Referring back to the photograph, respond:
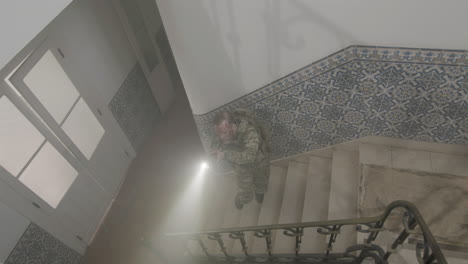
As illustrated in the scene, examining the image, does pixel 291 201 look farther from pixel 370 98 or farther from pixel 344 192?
pixel 370 98

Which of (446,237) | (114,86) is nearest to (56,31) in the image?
(114,86)

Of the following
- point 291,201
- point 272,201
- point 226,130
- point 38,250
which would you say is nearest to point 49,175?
point 38,250

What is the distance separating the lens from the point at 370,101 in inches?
99.7

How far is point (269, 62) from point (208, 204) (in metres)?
1.88

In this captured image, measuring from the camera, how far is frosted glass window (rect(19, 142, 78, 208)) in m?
2.85

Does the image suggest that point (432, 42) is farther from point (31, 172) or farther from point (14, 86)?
point (31, 172)

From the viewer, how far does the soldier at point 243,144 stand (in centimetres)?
264

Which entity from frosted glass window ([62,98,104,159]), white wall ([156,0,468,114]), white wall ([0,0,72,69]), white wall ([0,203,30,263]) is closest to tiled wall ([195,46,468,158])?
white wall ([156,0,468,114])

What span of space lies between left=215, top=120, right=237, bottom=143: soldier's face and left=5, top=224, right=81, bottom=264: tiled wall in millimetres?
1923

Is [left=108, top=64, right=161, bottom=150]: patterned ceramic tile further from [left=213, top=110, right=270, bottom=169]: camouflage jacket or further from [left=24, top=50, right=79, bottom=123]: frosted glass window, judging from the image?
[left=213, top=110, right=270, bottom=169]: camouflage jacket

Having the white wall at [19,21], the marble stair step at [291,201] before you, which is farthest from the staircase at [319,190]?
the white wall at [19,21]

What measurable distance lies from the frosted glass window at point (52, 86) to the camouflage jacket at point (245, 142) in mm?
1621

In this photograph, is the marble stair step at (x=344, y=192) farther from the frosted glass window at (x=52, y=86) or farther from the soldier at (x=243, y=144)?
the frosted glass window at (x=52, y=86)

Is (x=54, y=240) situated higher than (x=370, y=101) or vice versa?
(x=370, y=101)
